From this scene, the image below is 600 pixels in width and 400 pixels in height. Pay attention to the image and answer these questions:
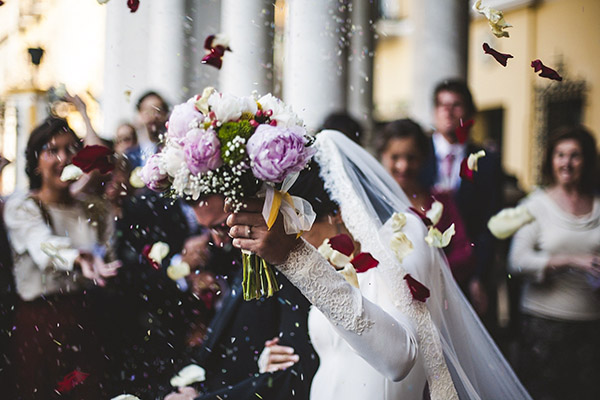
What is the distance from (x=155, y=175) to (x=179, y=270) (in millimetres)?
1845

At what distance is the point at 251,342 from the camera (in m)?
3.20

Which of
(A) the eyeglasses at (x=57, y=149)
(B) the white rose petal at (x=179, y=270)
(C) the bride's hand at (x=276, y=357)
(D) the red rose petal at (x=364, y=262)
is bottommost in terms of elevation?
(C) the bride's hand at (x=276, y=357)

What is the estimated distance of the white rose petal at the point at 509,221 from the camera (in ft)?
14.3

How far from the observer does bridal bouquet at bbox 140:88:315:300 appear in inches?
75.5

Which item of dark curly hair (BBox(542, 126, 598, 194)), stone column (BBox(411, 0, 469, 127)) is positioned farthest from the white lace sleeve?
stone column (BBox(411, 0, 469, 127))

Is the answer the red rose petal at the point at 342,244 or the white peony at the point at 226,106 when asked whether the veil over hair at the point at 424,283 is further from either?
the white peony at the point at 226,106

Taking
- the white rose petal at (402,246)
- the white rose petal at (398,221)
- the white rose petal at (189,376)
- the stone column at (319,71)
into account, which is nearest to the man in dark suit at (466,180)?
the stone column at (319,71)

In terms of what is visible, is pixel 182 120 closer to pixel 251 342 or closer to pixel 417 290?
pixel 417 290

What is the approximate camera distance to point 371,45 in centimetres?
812

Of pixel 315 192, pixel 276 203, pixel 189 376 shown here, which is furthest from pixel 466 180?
pixel 276 203

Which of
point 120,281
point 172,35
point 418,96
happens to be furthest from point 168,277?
point 418,96

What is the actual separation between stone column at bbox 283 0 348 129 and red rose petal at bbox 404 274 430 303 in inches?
107

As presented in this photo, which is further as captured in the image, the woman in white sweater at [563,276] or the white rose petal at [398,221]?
the woman in white sweater at [563,276]

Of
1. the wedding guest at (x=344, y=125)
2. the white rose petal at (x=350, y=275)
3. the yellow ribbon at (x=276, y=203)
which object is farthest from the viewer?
the wedding guest at (x=344, y=125)
